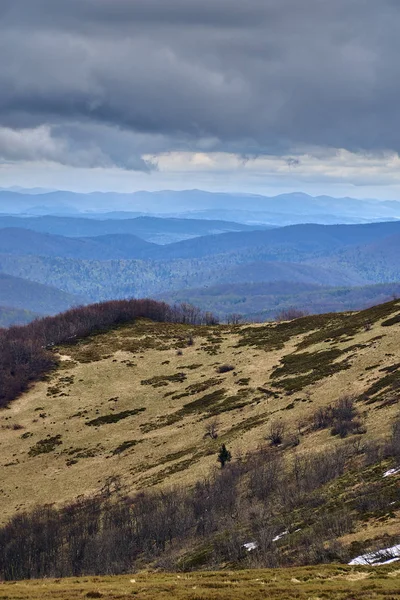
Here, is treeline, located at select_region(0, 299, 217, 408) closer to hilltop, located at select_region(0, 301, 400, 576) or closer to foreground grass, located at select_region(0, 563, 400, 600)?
hilltop, located at select_region(0, 301, 400, 576)

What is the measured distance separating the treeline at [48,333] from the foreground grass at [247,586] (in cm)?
8782

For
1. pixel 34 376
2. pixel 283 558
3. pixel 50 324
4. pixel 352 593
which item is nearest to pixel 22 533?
pixel 283 558

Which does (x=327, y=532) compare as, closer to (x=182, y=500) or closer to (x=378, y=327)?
(x=182, y=500)

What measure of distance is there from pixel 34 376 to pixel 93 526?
230 ft

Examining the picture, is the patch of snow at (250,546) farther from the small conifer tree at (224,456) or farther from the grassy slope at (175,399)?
the small conifer tree at (224,456)

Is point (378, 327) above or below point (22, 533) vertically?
above

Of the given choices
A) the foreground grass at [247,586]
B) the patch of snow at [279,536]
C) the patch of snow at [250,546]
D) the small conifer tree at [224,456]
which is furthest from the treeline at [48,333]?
the foreground grass at [247,586]

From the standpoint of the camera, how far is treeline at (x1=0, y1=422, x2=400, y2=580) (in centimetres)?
4016

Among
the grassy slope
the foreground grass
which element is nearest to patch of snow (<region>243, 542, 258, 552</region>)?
the foreground grass

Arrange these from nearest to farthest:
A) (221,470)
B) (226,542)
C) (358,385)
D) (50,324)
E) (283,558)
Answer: (283,558)
(226,542)
(221,470)
(358,385)
(50,324)

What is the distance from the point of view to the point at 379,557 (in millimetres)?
32812

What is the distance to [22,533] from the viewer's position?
6397 centimetres

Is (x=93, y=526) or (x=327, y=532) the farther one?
(x=93, y=526)

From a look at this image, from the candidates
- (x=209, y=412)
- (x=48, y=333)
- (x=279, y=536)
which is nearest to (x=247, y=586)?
(x=279, y=536)
